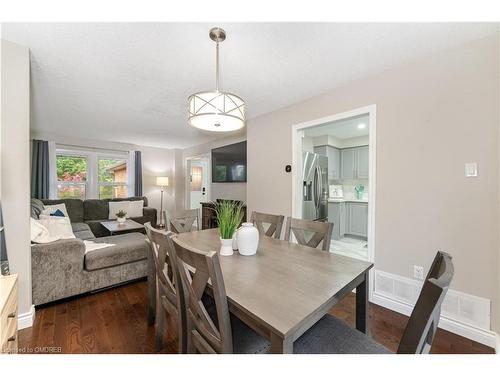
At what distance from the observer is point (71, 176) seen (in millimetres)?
4770

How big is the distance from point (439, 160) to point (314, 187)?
1918mm

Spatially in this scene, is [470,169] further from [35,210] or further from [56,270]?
[35,210]

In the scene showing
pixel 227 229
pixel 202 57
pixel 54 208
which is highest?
pixel 202 57

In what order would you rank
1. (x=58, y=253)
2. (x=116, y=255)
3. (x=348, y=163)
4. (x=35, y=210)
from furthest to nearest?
1. (x=348, y=163)
2. (x=35, y=210)
3. (x=116, y=255)
4. (x=58, y=253)

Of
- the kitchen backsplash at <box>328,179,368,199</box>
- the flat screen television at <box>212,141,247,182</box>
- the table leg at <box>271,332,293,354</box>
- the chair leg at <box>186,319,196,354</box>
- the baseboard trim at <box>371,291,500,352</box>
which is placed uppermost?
the flat screen television at <box>212,141,247,182</box>

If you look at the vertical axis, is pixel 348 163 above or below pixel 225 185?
above

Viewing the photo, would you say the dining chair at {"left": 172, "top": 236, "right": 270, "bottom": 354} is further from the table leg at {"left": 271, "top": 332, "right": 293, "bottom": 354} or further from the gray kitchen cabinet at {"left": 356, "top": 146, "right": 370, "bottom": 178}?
the gray kitchen cabinet at {"left": 356, "top": 146, "right": 370, "bottom": 178}

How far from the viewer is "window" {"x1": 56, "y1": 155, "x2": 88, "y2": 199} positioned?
464 centimetres

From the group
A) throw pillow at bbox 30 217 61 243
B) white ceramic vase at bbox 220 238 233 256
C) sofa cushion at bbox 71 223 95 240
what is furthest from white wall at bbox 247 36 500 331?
sofa cushion at bbox 71 223 95 240

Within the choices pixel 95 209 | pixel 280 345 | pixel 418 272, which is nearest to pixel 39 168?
pixel 95 209

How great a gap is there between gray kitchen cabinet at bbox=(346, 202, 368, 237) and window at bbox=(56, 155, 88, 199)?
235 inches

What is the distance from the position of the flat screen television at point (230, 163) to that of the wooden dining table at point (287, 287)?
285cm
